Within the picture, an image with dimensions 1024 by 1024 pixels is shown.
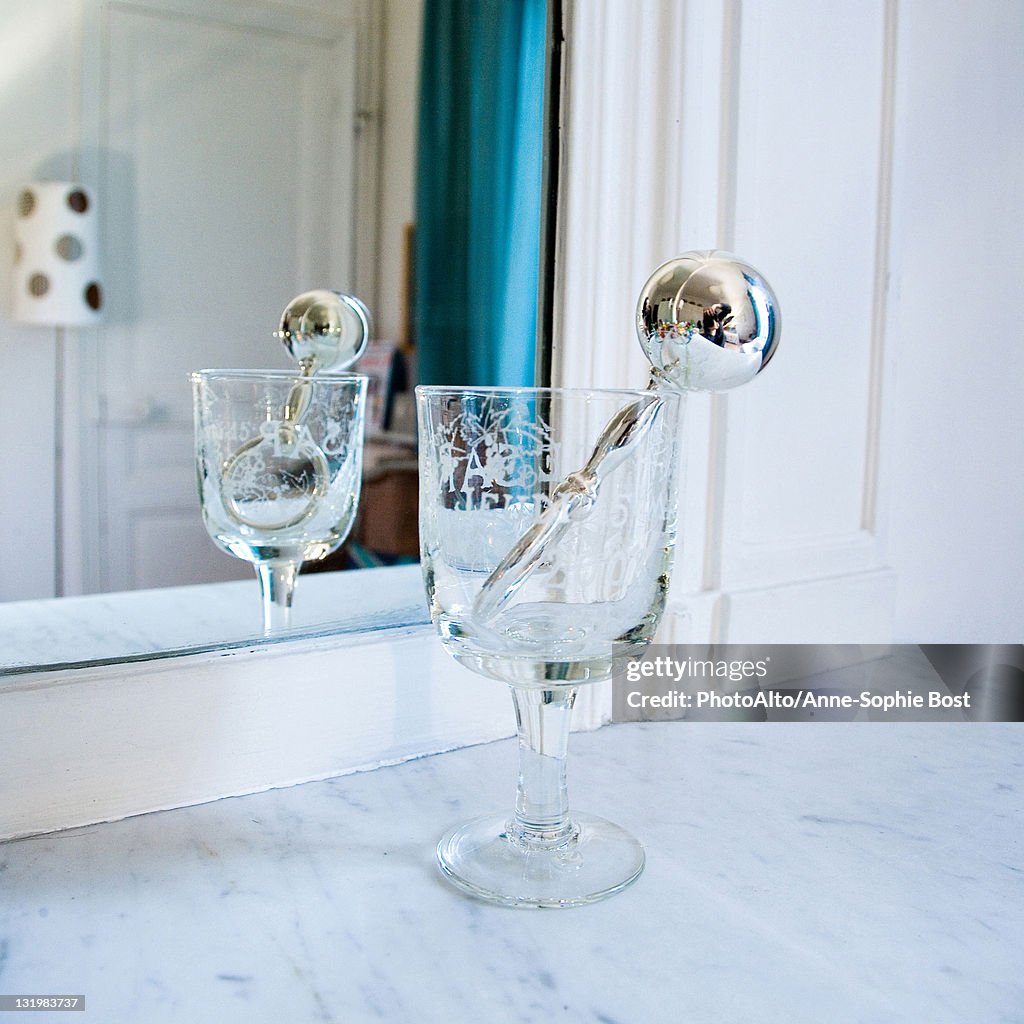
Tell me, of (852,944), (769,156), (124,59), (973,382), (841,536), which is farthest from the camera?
(973,382)

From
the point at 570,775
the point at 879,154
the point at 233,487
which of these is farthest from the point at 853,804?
the point at 879,154

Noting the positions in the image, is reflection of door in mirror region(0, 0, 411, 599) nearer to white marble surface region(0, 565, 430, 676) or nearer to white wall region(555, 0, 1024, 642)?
white marble surface region(0, 565, 430, 676)

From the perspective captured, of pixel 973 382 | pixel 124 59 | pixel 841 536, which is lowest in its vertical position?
pixel 841 536

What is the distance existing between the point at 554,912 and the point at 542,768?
79mm

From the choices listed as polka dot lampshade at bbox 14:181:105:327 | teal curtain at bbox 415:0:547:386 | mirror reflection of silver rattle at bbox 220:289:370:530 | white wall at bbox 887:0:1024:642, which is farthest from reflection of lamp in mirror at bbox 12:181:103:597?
white wall at bbox 887:0:1024:642

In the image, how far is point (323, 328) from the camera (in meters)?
0.70

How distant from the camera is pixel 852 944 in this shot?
1.63 feet

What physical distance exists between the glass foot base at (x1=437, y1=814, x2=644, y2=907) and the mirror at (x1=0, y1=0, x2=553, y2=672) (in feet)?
0.64

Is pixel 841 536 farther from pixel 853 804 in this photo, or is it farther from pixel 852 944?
pixel 852 944

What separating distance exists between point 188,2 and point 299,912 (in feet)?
1.73

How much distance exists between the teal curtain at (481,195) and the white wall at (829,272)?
30 millimetres

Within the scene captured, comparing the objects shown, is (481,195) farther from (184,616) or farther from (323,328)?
(184,616)

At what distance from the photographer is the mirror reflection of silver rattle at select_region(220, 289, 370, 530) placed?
67cm

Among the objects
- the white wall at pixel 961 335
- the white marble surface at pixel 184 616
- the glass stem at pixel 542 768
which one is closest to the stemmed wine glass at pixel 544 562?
the glass stem at pixel 542 768
